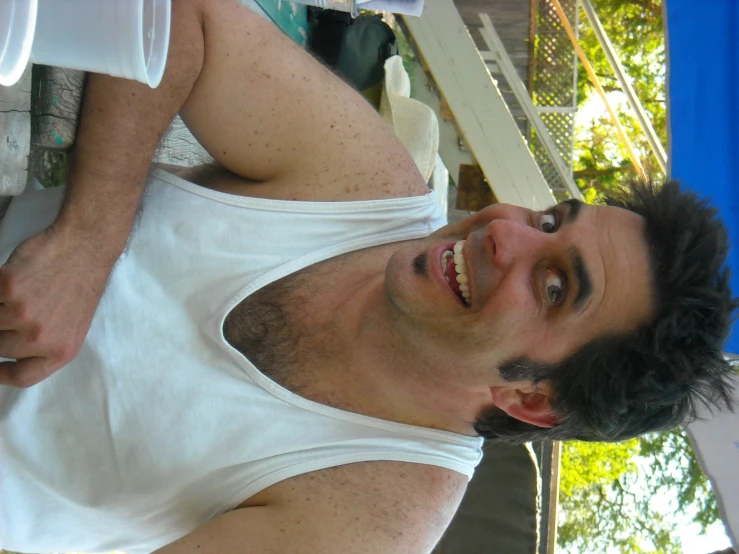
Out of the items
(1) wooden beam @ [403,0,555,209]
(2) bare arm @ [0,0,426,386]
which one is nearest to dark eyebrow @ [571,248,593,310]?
(2) bare arm @ [0,0,426,386]

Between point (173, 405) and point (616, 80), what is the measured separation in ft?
39.4

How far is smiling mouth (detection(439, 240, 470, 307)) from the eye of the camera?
1.65m

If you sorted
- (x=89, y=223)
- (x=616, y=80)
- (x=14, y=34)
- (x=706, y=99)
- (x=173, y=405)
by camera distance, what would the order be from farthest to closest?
(x=616, y=80)
(x=706, y=99)
(x=173, y=405)
(x=89, y=223)
(x=14, y=34)

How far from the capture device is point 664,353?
5.23 feet

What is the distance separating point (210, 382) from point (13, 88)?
754mm

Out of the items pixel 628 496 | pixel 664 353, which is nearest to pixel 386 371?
pixel 664 353

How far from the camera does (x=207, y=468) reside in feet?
5.16

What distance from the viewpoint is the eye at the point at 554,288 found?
1.61 metres

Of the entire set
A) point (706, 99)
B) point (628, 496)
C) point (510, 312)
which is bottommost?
point (628, 496)

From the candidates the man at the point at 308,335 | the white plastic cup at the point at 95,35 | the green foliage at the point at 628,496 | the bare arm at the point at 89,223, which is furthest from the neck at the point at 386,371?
the green foliage at the point at 628,496

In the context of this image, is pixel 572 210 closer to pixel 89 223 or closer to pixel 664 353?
pixel 664 353

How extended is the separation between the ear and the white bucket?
4.33 ft

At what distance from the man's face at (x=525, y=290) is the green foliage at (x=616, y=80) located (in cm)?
993

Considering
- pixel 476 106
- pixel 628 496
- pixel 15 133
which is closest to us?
pixel 15 133
